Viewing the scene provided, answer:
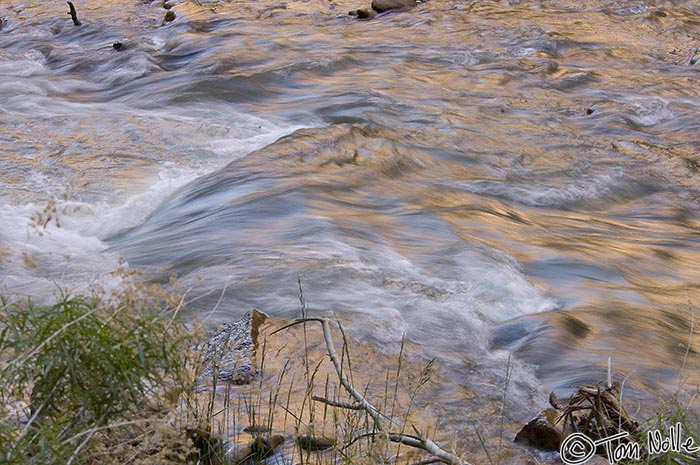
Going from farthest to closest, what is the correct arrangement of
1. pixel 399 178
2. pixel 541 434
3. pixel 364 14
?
pixel 364 14 → pixel 399 178 → pixel 541 434

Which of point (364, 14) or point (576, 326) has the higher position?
point (576, 326)

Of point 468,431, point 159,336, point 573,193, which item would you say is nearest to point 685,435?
point 468,431

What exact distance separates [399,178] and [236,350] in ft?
12.8

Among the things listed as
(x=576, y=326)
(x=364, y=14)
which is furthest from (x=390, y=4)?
(x=576, y=326)

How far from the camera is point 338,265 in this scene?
17.3ft

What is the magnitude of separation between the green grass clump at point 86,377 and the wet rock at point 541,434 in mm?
1481

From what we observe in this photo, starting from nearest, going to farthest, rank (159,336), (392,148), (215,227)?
(159,336) → (215,227) → (392,148)

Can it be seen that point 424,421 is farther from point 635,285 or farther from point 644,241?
point 644,241

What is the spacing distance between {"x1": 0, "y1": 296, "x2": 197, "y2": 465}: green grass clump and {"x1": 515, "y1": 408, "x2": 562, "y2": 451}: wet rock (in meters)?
1.48

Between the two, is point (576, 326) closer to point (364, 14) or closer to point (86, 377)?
point (86, 377)

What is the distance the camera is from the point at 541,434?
11.0ft

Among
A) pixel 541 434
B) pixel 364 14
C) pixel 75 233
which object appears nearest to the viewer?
pixel 541 434

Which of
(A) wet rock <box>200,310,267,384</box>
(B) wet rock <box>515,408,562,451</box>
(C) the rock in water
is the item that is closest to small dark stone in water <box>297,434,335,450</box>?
(A) wet rock <box>200,310,267,384</box>

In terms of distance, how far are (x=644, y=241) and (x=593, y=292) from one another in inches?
56.8
